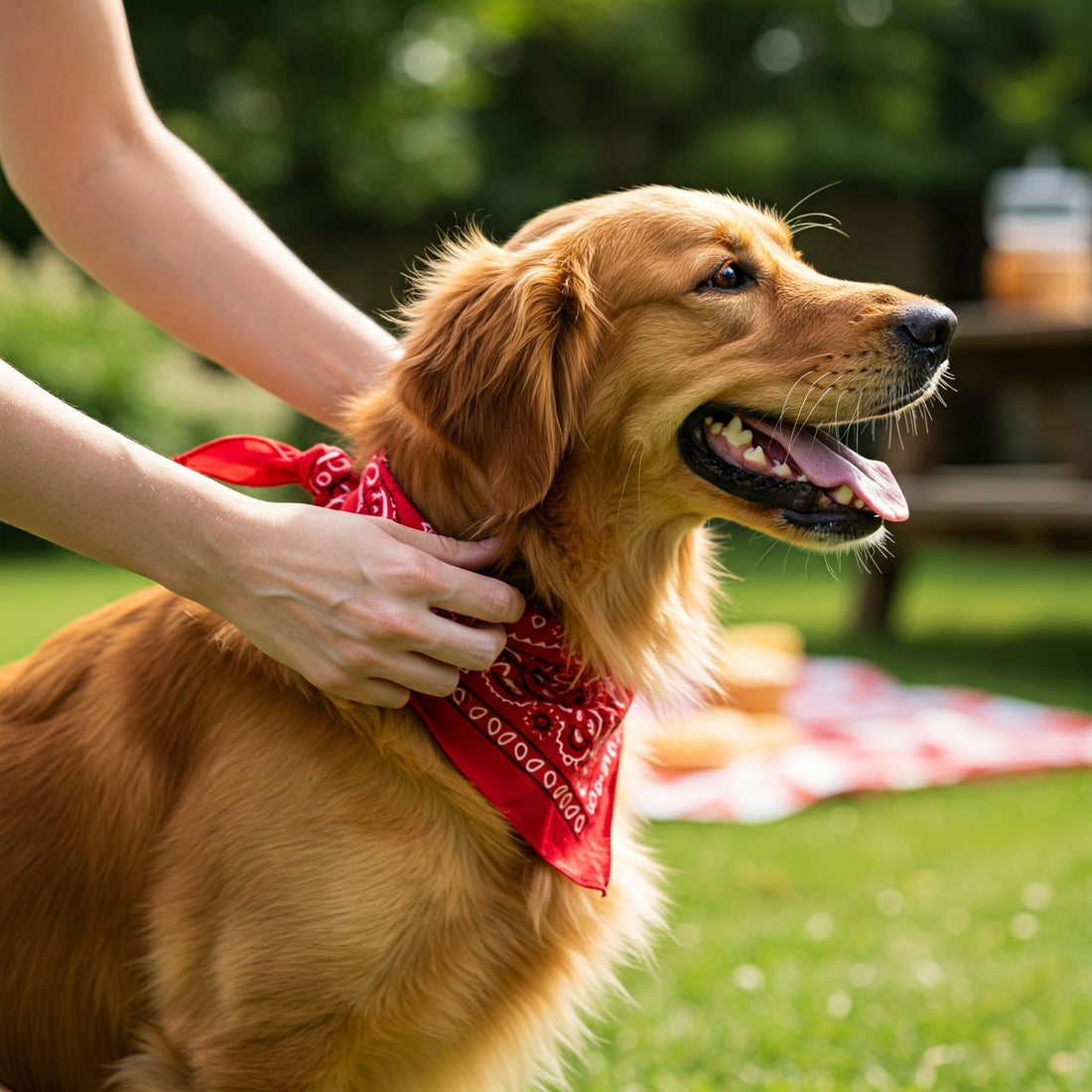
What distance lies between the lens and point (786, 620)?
9.13 m

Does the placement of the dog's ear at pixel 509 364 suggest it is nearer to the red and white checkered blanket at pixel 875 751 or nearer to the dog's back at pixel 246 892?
the dog's back at pixel 246 892

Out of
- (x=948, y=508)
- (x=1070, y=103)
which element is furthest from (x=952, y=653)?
(x=1070, y=103)

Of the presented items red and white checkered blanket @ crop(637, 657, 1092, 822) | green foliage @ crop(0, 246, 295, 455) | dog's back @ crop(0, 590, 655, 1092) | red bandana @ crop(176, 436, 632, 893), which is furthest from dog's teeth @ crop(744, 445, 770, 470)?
green foliage @ crop(0, 246, 295, 455)

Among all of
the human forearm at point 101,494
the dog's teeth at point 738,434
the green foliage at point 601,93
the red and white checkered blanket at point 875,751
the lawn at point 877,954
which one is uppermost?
the human forearm at point 101,494

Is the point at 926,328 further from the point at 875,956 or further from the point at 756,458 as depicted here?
the point at 875,956

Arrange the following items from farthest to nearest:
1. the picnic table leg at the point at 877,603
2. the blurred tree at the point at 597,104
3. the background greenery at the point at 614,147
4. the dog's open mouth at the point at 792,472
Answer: the blurred tree at the point at 597,104, the background greenery at the point at 614,147, the picnic table leg at the point at 877,603, the dog's open mouth at the point at 792,472

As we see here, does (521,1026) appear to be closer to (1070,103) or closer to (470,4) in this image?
(470,4)

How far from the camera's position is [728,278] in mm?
2367

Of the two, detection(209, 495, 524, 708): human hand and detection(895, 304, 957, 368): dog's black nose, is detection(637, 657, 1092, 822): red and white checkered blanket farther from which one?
detection(209, 495, 524, 708): human hand

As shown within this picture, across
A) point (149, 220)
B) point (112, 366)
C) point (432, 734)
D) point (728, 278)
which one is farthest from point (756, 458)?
point (112, 366)

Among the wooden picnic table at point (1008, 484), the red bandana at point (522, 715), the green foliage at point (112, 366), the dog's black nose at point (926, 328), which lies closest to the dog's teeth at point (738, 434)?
the dog's black nose at point (926, 328)

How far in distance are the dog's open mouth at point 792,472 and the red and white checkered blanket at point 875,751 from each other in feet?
8.47

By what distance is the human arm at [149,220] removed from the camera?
223cm

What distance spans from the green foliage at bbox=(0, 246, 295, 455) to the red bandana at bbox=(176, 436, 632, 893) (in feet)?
34.2
